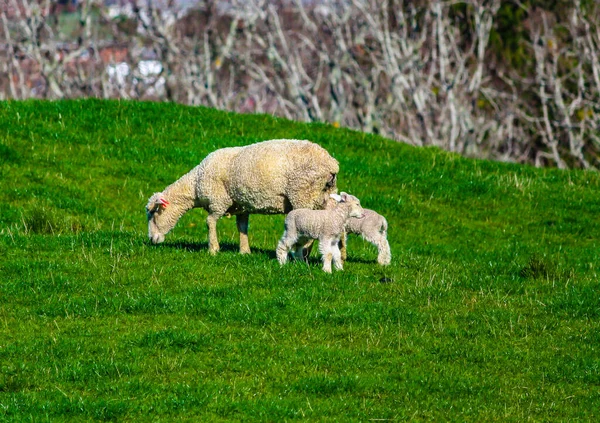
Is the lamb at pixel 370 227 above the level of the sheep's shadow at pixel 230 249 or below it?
above

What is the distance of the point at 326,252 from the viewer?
39.2ft

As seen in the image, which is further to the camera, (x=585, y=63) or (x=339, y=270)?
(x=585, y=63)

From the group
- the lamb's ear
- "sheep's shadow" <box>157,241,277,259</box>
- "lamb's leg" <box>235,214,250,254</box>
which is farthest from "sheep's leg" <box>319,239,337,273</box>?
"lamb's leg" <box>235,214,250,254</box>

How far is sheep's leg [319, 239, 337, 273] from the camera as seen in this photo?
1186cm

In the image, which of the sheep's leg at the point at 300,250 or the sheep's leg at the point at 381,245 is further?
the sheep's leg at the point at 381,245

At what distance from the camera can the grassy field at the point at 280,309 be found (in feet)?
28.7

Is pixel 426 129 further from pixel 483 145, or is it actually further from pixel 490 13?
pixel 483 145

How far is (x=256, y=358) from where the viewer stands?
957cm

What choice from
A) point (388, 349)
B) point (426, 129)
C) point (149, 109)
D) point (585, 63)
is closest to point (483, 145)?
point (585, 63)

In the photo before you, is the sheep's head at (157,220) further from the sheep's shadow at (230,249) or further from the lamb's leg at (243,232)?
the lamb's leg at (243,232)

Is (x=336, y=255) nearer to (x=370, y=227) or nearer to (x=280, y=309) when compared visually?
(x=370, y=227)

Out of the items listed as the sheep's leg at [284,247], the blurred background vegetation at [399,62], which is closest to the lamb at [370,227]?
the sheep's leg at [284,247]

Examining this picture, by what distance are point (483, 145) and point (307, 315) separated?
30.1 m

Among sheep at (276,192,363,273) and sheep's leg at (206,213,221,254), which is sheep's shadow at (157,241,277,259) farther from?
sheep at (276,192,363,273)
